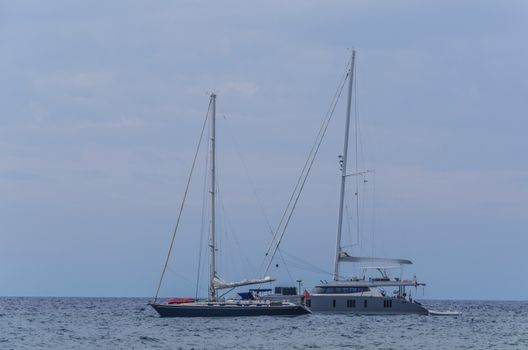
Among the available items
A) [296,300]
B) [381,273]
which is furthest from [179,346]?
[381,273]

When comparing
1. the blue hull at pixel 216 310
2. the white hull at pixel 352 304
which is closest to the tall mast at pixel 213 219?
the blue hull at pixel 216 310

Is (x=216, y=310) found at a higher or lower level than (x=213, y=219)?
lower

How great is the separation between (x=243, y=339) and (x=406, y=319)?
28.3m

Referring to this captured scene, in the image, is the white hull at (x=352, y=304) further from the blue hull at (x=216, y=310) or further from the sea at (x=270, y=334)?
the blue hull at (x=216, y=310)

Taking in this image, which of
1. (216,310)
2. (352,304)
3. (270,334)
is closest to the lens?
(270,334)

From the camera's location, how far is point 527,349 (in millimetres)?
65938

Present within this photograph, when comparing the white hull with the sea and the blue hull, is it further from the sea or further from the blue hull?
the blue hull

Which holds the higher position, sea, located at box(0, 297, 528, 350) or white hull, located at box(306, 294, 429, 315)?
white hull, located at box(306, 294, 429, 315)

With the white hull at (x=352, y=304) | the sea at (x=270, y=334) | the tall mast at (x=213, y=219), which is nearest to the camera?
the sea at (x=270, y=334)

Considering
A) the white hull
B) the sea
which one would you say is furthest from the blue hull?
the white hull

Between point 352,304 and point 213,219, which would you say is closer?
point 213,219

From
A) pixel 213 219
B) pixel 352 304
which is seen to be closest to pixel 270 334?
pixel 213 219

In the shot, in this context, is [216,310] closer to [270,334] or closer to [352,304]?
[270,334]

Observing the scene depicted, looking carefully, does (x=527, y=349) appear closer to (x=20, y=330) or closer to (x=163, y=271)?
(x=163, y=271)
